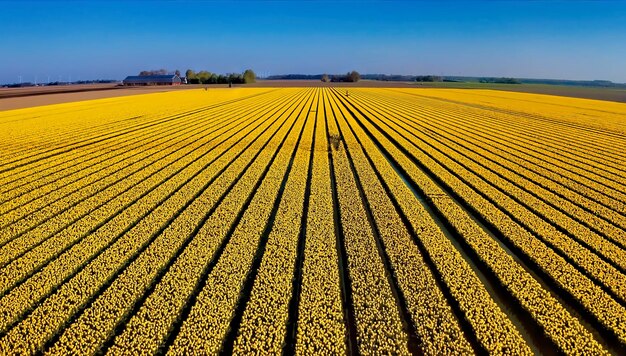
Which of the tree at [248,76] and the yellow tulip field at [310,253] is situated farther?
the tree at [248,76]

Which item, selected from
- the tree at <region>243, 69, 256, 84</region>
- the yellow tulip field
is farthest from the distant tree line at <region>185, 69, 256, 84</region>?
the yellow tulip field

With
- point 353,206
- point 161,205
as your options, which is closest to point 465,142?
point 353,206

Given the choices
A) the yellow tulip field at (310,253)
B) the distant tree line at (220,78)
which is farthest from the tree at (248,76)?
the yellow tulip field at (310,253)

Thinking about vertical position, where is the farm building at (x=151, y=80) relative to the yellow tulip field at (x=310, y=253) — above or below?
above

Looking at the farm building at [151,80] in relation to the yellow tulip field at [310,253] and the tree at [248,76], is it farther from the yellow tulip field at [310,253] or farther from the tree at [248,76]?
the yellow tulip field at [310,253]

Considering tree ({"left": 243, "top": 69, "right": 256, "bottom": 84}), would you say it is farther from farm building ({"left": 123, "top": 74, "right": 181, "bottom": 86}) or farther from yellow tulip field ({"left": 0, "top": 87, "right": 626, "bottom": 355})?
yellow tulip field ({"left": 0, "top": 87, "right": 626, "bottom": 355})

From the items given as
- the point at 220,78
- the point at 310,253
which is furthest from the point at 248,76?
the point at 310,253

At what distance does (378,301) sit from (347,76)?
174308mm

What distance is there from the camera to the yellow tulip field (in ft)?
24.2

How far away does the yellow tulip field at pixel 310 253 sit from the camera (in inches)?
290

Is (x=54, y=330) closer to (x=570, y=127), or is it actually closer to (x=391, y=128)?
(x=391, y=128)

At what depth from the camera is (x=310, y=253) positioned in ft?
33.7

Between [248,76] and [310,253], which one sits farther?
[248,76]

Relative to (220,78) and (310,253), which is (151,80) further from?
→ (310,253)
